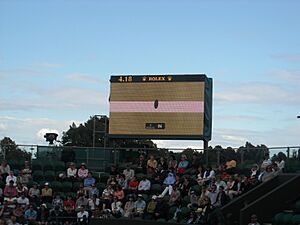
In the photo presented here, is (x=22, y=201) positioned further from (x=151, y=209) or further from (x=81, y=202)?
(x=151, y=209)

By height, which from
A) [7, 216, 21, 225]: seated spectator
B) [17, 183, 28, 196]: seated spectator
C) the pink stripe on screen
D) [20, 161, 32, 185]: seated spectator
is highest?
the pink stripe on screen

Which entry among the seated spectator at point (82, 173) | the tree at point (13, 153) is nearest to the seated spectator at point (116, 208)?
the seated spectator at point (82, 173)

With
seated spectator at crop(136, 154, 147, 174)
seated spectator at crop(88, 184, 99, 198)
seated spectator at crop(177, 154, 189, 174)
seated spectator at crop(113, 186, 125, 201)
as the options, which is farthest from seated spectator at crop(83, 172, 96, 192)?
seated spectator at crop(177, 154, 189, 174)

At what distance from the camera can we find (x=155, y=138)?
1133 inches

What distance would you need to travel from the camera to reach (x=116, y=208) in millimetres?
24609

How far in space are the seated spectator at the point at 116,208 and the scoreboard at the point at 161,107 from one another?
4546 millimetres

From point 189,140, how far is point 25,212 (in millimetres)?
8216

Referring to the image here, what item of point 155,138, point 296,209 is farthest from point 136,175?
point 296,209

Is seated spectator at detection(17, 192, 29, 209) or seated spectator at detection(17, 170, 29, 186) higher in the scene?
seated spectator at detection(17, 170, 29, 186)

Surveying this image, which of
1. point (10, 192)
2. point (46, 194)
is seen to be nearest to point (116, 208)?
point (46, 194)

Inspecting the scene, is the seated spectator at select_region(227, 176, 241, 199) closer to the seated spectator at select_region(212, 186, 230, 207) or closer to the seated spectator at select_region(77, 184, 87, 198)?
the seated spectator at select_region(212, 186, 230, 207)

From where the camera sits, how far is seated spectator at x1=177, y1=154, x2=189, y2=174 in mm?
26081

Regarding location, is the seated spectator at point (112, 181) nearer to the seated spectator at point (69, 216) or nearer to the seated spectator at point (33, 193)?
the seated spectator at point (69, 216)

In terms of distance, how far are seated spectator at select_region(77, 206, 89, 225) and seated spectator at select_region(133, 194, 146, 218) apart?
1794 mm
